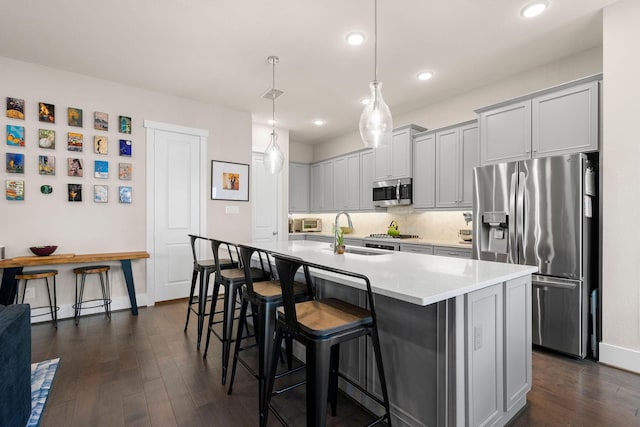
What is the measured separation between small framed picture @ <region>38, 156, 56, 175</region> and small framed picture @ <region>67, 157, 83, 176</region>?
136 mm

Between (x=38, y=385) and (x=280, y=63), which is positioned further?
(x=280, y=63)

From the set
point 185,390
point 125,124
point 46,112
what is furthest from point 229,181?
point 185,390

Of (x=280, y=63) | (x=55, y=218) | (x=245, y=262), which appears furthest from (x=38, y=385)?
(x=280, y=63)

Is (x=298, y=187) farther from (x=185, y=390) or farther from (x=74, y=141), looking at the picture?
(x=185, y=390)

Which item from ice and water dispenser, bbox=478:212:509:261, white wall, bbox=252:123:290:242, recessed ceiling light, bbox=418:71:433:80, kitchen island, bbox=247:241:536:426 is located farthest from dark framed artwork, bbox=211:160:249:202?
ice and water dispenser, bbox=478:212:509:261

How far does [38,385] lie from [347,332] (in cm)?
233

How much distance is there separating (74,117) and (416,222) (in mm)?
4902

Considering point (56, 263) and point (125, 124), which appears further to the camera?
point (125, 124)

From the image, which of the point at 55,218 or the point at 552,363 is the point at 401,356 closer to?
the point at 552,363

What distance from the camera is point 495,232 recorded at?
3.22 meters

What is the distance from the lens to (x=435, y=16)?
267 cm

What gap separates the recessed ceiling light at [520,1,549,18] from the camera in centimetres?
250

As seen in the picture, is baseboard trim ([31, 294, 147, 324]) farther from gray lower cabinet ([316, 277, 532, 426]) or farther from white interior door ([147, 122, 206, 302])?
gray lower cabinet ([316, 277, 532, 426])

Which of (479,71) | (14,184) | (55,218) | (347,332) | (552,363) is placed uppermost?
(479,71)
